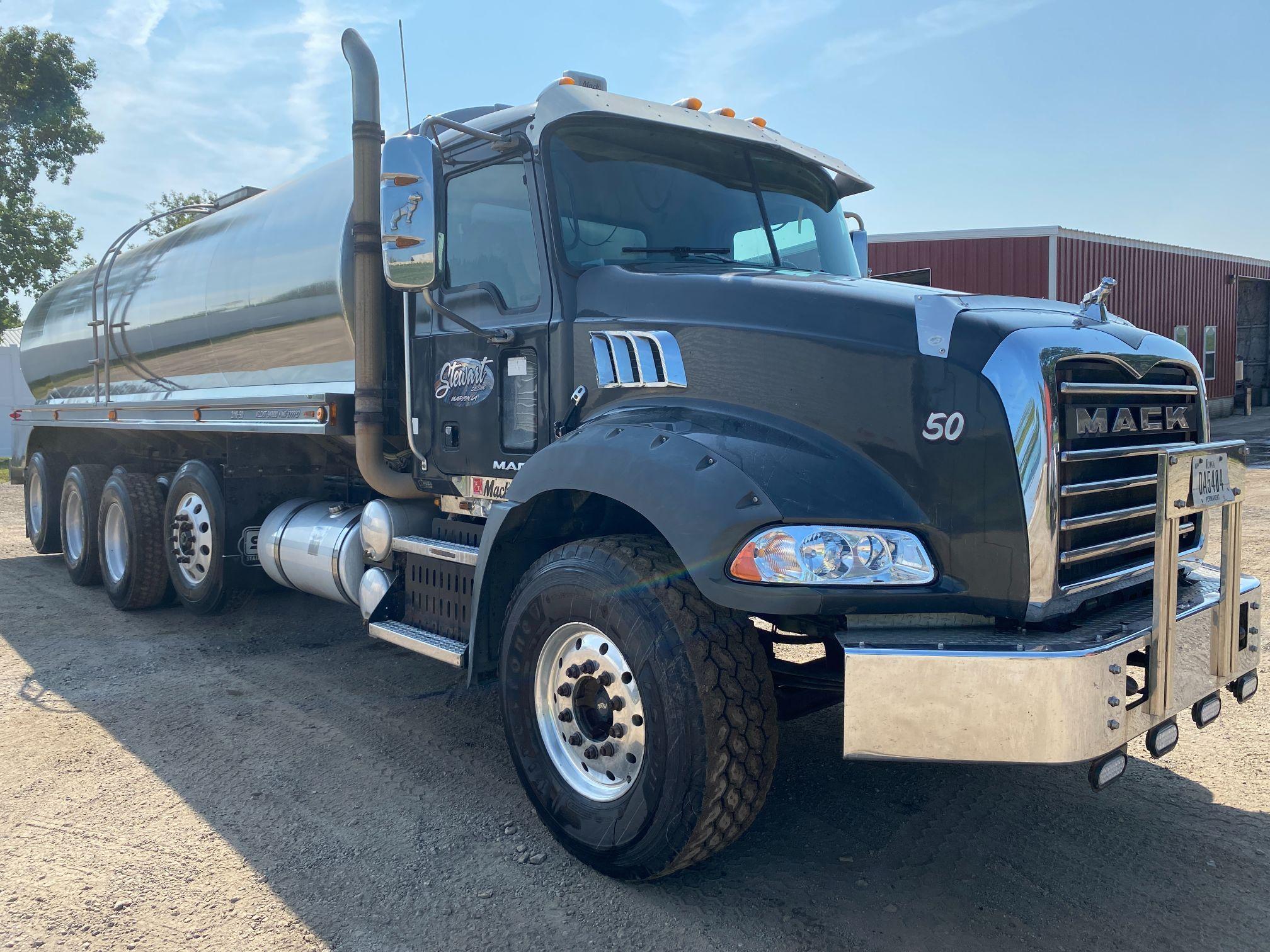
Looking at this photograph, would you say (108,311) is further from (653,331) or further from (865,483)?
(865,483)

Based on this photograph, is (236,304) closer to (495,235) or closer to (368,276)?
(368,276)

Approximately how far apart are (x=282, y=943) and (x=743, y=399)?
2.21 m

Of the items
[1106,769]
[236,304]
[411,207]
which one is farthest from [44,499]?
[1106,769]

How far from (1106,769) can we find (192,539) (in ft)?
19.8

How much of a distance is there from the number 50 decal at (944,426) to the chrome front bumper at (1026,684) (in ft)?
1.84

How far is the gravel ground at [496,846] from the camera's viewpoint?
290 cm

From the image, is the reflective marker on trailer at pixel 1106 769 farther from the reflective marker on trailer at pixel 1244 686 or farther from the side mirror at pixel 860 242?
the side mirror at pixel 860 242

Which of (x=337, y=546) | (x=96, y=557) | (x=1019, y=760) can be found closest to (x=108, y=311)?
(x=96, y=557)

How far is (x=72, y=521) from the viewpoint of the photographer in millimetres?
8641

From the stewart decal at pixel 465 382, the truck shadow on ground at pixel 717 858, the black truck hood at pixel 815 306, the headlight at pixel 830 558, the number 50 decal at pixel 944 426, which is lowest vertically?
the truck shadow on ground at pixel 717 858

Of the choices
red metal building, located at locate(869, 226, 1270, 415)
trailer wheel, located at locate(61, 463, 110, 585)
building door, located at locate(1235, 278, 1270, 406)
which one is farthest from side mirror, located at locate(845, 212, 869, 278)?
building door, located at locate(1235, 278, 1270, 406)

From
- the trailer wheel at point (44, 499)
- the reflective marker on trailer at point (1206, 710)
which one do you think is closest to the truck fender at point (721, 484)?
the reflective marker on trailer at point (1206, 710)

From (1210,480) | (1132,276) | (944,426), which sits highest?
(1132,276)

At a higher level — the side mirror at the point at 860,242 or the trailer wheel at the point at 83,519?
the side mirror at the point at 860,242
